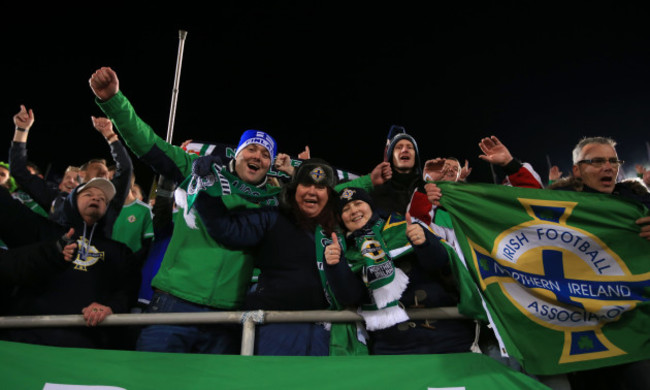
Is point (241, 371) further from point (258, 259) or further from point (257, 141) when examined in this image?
point (257, 141)

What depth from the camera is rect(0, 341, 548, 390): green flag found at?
242 centimetres

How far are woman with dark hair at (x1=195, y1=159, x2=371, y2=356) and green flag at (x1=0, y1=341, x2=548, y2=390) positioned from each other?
290 millimetres

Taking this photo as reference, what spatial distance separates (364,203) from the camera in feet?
10.5

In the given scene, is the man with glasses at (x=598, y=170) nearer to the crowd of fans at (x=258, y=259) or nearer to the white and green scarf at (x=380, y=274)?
the crowd of fans at (x=258, y=259)

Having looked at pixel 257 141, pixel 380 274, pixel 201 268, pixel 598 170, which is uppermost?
pixel 257 141

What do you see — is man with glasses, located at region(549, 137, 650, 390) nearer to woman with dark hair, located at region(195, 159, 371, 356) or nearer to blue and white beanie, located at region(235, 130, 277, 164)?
woman with dark hair, located at region(195, 159, 371, 356)

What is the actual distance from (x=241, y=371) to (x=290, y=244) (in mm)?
942

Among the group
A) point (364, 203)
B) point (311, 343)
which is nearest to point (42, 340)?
point (311, 343)

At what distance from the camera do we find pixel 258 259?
3.24m

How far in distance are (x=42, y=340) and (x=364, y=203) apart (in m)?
2.24

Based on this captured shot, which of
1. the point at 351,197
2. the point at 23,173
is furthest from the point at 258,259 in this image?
the point at 23,173

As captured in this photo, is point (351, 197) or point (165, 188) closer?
point (351, 197)

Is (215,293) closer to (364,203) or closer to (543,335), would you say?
(364,203)

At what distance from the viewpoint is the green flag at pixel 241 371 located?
7.93 feet
